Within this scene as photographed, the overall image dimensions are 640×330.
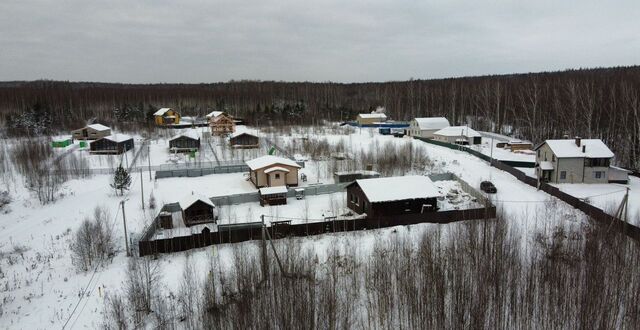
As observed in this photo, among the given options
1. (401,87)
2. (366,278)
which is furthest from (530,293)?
(401,87)

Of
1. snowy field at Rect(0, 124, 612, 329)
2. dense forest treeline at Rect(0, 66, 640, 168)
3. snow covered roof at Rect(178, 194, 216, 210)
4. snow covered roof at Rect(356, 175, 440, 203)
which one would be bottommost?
snowy field at Rect(0, 124, 612, 329)

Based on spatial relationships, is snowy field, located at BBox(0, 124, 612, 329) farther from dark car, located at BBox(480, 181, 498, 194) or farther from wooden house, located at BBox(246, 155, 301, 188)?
wooden house, located at BBox(246, 155, 301, 188)

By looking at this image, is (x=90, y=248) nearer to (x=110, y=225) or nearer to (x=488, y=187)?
(x=110, y=225)

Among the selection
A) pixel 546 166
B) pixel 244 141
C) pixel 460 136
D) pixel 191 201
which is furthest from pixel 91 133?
pixel 546 166

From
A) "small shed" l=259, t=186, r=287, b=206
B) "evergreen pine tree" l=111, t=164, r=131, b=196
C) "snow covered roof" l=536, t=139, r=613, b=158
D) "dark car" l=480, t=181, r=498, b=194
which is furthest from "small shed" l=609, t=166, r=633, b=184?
"evergreen pine tree" l=111, t=164, r=131, b=196

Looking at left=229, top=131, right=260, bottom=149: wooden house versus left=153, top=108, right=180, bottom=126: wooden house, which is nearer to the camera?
left=229, top=131, right=260, bottom=149: wooden house

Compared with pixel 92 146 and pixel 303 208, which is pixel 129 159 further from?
pixel 303 208

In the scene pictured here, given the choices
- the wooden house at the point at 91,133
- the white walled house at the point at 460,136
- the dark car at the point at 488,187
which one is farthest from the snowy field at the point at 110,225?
the wooden house at the point at 91,133

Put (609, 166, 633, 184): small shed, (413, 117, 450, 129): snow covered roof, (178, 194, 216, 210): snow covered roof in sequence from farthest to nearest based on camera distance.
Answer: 1. (413, 117, 450, 129): snow covered roof
2. (609, 166, 633, 184): small shed
3. (178, 194, 216, 210): snow covered roof
